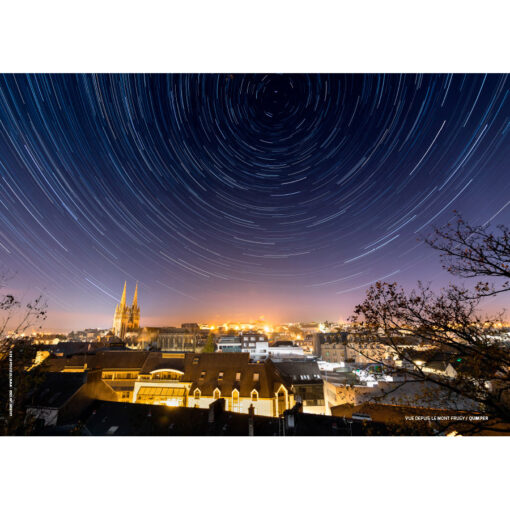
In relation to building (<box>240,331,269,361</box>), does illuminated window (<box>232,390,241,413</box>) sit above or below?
below

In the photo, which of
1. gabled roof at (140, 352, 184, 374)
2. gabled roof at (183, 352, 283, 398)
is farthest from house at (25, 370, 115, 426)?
gabled roof at (140, 352, 184, 374)

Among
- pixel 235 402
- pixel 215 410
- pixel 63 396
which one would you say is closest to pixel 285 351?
pixel 235 402

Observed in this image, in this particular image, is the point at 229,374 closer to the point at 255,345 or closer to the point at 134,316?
the point at 255,345

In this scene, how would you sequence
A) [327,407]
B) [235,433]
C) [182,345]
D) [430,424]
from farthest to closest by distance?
[182,345]
[327,407]
[235,433]
[430,424]

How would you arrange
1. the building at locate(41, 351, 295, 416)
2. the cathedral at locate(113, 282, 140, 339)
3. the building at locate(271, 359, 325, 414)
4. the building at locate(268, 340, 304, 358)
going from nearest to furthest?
the building at locate(41, 351, 295, 416), the building at locate(271, 359, 325, 414), the building at locate(268, 340, 304, 358), the cathedral at locate(113, 282, 140, 339)

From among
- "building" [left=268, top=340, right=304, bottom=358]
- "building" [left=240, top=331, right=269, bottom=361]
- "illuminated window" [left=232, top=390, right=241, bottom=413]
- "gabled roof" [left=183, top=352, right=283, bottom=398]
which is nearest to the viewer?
"illuminated window" [left=232, top=390, right=241, bottom=413]

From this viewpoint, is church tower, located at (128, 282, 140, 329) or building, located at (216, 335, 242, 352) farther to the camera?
church tower, located at (128, 282, 140, 329)

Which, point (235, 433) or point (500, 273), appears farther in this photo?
point (235, 433)

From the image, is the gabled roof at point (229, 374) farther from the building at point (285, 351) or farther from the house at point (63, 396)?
the building at point (285, 351)

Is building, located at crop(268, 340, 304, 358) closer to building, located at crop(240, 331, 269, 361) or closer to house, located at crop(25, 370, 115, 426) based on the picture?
building, located at crop(240, 331, 269, 361)
